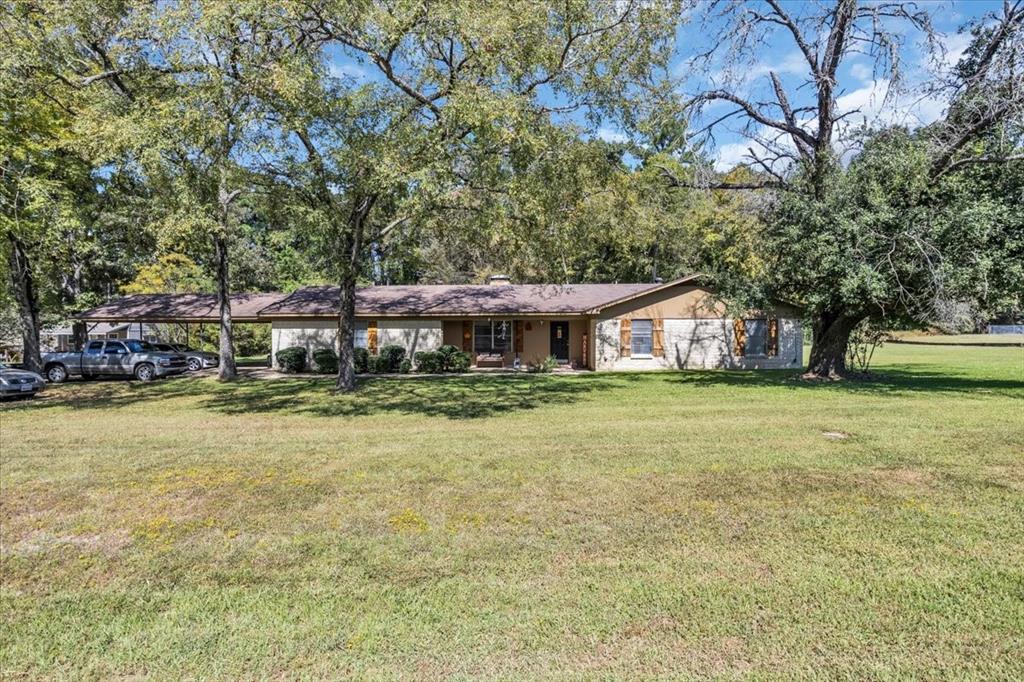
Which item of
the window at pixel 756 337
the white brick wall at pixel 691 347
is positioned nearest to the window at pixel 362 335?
the white brick wall at pixel 691 347

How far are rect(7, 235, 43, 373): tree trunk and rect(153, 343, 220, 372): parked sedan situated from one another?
152 inches

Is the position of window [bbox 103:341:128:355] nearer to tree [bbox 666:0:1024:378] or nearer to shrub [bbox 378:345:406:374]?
shrub [bbox 378:345:406:374]

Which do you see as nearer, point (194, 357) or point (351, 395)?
point (351, 395)

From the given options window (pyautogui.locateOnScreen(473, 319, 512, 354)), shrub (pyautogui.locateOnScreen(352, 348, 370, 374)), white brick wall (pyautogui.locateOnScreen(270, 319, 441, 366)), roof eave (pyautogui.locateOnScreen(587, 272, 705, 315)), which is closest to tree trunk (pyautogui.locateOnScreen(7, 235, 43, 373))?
white brick wall (pyautogui.locateOnScreen(270, 319, 441, 366))

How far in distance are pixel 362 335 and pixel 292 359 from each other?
9.00 feet

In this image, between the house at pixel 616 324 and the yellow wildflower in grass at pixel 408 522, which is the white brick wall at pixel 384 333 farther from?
the yellow wildflower in grass at pixel 408 522

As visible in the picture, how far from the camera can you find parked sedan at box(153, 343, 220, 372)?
21.9 metres

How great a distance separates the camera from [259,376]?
20.2 m

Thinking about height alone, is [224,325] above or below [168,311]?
below

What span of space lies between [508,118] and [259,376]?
14.3m

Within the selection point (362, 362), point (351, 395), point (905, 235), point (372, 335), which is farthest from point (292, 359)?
point (905, 235)

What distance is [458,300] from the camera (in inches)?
928

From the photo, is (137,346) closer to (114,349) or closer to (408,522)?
(114,349)

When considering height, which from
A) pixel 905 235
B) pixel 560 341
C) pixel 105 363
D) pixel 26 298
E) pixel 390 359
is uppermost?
pixel 905 235
